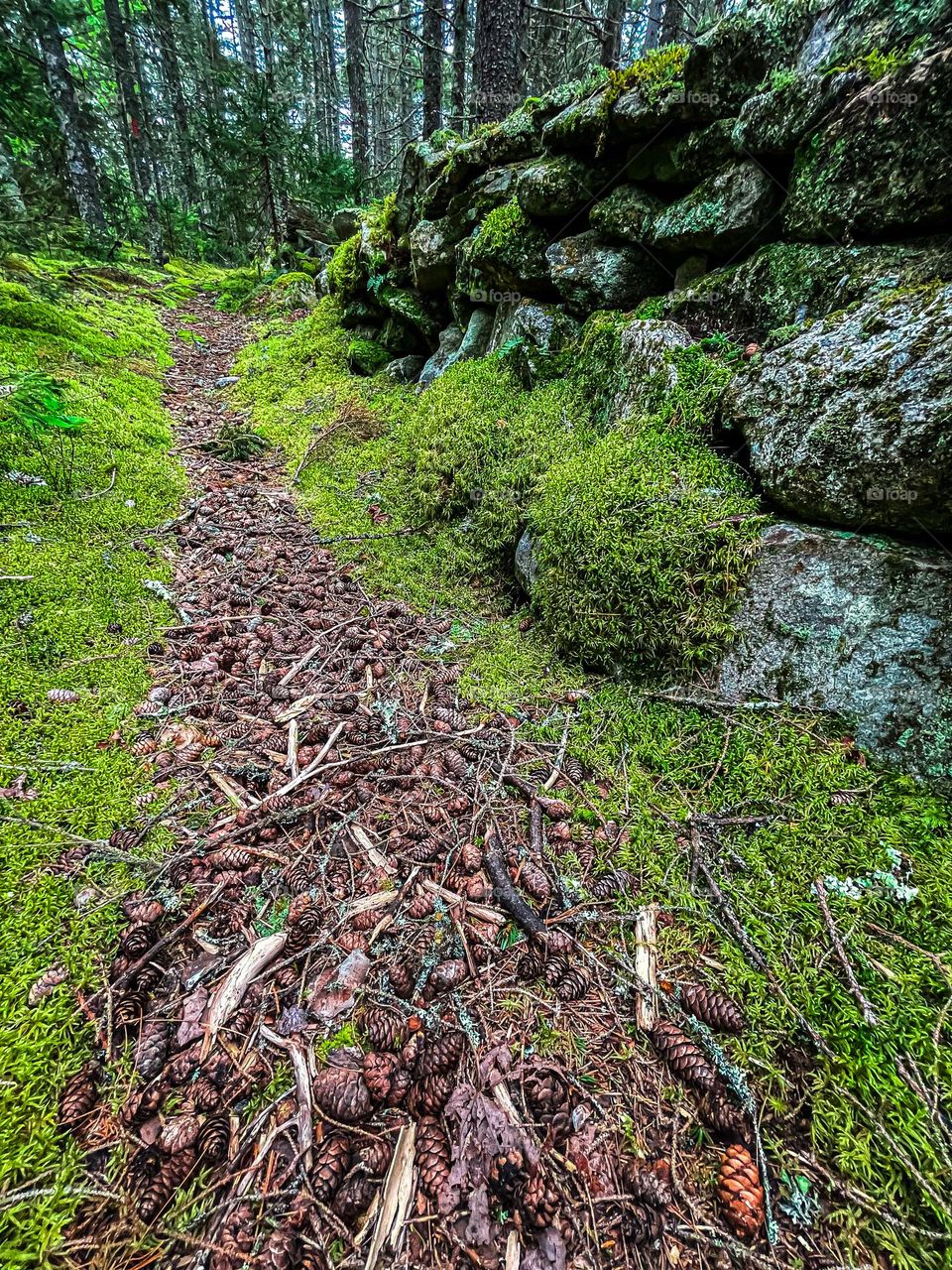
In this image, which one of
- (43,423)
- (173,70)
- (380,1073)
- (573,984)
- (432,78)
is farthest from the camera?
(173,70)

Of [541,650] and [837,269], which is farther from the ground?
[837,269]

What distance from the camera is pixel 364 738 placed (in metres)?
2.86

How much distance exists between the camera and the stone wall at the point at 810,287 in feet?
7.68

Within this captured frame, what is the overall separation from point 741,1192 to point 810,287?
4299 mm

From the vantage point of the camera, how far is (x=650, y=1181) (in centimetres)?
146

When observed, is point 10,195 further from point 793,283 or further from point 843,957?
point 843,957

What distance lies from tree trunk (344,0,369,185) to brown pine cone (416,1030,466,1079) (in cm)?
1800

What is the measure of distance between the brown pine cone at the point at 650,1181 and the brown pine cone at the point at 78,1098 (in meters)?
1.52

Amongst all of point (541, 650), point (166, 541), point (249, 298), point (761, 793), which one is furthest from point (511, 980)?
point (249, 298)

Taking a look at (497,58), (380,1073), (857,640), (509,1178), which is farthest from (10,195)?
(509,1178)

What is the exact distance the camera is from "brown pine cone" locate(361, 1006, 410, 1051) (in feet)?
5.54

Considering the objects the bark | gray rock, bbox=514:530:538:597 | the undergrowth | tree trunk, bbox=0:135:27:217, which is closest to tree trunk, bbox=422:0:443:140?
tree trunk, bbox=0:135:27:217

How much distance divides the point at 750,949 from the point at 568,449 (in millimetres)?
3515

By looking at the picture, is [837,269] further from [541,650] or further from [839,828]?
[839,828]
